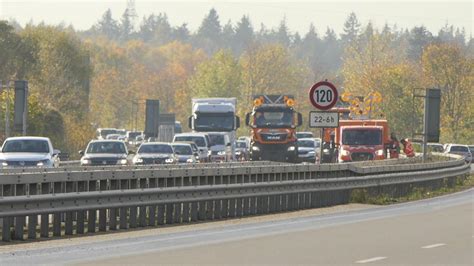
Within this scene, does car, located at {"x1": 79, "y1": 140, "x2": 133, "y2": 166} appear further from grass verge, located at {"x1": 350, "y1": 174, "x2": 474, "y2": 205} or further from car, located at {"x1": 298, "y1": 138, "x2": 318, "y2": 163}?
car, located at {"x1": 298, "y1": 138, "x2": 318, "y2": 163}

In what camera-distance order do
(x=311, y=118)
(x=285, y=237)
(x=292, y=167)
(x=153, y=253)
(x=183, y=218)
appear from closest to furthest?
(x=153, y=253) → (x=285, y=237) → (x=183, y=218) → (x=292, y=167) → (x=311, y=118)

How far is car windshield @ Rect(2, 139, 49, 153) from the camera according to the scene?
136ft

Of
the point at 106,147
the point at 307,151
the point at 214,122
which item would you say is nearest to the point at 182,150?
the point at 106,147

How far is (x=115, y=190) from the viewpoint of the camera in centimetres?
2341

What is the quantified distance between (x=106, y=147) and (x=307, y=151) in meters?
30.6

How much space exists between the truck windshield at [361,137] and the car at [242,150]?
20813mm

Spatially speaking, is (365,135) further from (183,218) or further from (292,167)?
(183,218)

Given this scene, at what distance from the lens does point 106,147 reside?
50.0m

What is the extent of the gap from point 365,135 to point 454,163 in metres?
9.45

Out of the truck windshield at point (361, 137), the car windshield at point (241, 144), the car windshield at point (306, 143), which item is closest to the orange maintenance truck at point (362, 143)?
the truck windshield at point (361, 137)

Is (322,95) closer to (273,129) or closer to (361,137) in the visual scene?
(361,137)

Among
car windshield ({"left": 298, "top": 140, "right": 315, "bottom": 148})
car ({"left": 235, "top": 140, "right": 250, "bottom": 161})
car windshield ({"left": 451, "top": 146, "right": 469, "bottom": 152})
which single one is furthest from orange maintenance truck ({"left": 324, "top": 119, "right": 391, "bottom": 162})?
car windshield ({"left": 451, "top": 146, "right": 469, "bottom": 152})

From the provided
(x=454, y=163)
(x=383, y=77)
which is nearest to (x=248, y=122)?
(x=454, y=163)

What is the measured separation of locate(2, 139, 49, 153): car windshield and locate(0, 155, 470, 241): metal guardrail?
35.3 feet
